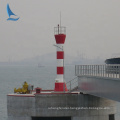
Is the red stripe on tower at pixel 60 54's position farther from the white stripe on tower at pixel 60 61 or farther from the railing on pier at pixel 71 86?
the railing on pier at pixel 71 86

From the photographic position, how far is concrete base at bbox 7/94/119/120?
31.3 metres

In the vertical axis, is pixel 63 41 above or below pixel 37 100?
above

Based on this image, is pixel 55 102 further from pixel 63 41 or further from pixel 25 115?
pixel 63 41

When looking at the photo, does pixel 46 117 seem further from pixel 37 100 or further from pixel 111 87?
pixel 111 87

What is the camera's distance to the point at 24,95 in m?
31.9

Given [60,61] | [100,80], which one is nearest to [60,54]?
[60,61]

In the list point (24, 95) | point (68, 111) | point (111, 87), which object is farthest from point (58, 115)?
point (111, 87)

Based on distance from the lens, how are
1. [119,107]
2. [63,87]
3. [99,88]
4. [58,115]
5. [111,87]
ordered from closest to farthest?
1. [111,87]
2. [99,88]
3. [58,115]
4. [63,87]
5. [119,107]

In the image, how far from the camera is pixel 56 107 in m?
31.3

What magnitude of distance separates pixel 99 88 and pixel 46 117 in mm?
7240

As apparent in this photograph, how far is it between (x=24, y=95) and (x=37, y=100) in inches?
48.7

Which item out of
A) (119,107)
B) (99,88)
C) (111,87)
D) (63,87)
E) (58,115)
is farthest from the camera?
(119,107)

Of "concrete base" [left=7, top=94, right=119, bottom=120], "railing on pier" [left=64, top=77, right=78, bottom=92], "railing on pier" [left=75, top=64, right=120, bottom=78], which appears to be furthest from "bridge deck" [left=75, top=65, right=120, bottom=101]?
"concrete base" [left=7, top=94, right=119, bottom=120]

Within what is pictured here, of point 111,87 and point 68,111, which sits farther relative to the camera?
point 68,111
